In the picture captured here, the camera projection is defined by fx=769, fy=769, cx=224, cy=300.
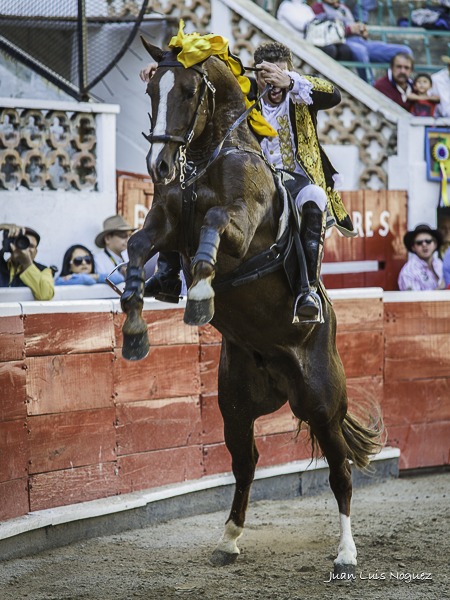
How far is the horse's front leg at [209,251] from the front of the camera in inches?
118

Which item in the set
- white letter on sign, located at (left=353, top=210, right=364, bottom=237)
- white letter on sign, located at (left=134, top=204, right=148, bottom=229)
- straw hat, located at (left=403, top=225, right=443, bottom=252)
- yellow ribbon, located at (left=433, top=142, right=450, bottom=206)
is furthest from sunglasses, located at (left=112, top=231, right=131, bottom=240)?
yellow ribbon, located at (left=433, top=142, right=450, bottom=206)

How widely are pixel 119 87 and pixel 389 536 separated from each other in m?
5.32

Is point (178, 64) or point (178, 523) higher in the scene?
point (178, 64)

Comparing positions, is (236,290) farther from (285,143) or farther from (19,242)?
(19,242)

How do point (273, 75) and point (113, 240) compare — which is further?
point (113, 240)

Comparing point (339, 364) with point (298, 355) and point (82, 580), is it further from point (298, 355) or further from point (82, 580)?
point (82, 580)

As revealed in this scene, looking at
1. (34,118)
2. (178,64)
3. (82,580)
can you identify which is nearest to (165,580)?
(82,580)

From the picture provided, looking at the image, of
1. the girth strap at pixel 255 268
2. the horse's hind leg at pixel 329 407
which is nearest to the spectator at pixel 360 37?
the horse's hind leg at pixel 329 407

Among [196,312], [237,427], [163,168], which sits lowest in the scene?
[237,427]

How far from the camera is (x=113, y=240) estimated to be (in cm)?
598

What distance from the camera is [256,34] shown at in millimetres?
8297

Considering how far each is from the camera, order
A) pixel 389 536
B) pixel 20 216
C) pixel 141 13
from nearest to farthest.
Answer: pixel 389 536
pixel 20 216
pixel 141 13

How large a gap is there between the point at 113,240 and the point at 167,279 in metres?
2.34

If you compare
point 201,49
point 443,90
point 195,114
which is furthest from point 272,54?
point 443,90
